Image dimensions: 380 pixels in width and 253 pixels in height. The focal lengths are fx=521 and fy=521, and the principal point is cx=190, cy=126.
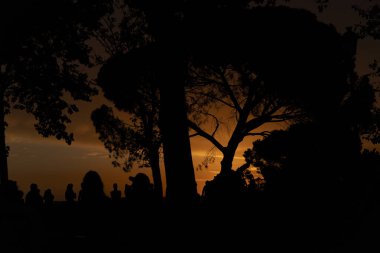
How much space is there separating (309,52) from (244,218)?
16.4 m

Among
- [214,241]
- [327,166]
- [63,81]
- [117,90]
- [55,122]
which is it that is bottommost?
[214,241]

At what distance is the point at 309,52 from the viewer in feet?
83.8

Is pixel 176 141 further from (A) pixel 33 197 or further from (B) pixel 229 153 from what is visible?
(B) pixel 229 153

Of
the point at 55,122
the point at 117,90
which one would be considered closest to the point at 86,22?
the point at 55,122

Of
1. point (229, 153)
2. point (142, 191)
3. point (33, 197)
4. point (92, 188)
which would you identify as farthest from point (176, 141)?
point (229, 153)

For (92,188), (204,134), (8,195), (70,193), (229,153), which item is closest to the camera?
(8,195)

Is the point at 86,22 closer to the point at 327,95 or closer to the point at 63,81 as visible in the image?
the point at 63,81

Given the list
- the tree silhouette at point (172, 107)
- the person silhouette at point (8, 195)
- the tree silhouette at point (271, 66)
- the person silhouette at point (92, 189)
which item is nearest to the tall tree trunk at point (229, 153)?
the tree silhouette at point (271, 66)

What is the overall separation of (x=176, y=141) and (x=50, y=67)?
953 cm

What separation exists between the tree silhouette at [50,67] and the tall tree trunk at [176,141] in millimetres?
7659

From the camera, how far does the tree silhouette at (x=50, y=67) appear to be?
60.3 ft

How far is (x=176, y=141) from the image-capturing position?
1180cm

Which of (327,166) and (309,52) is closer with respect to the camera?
(327,166)

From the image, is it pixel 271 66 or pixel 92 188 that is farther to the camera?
pixel 271 66
